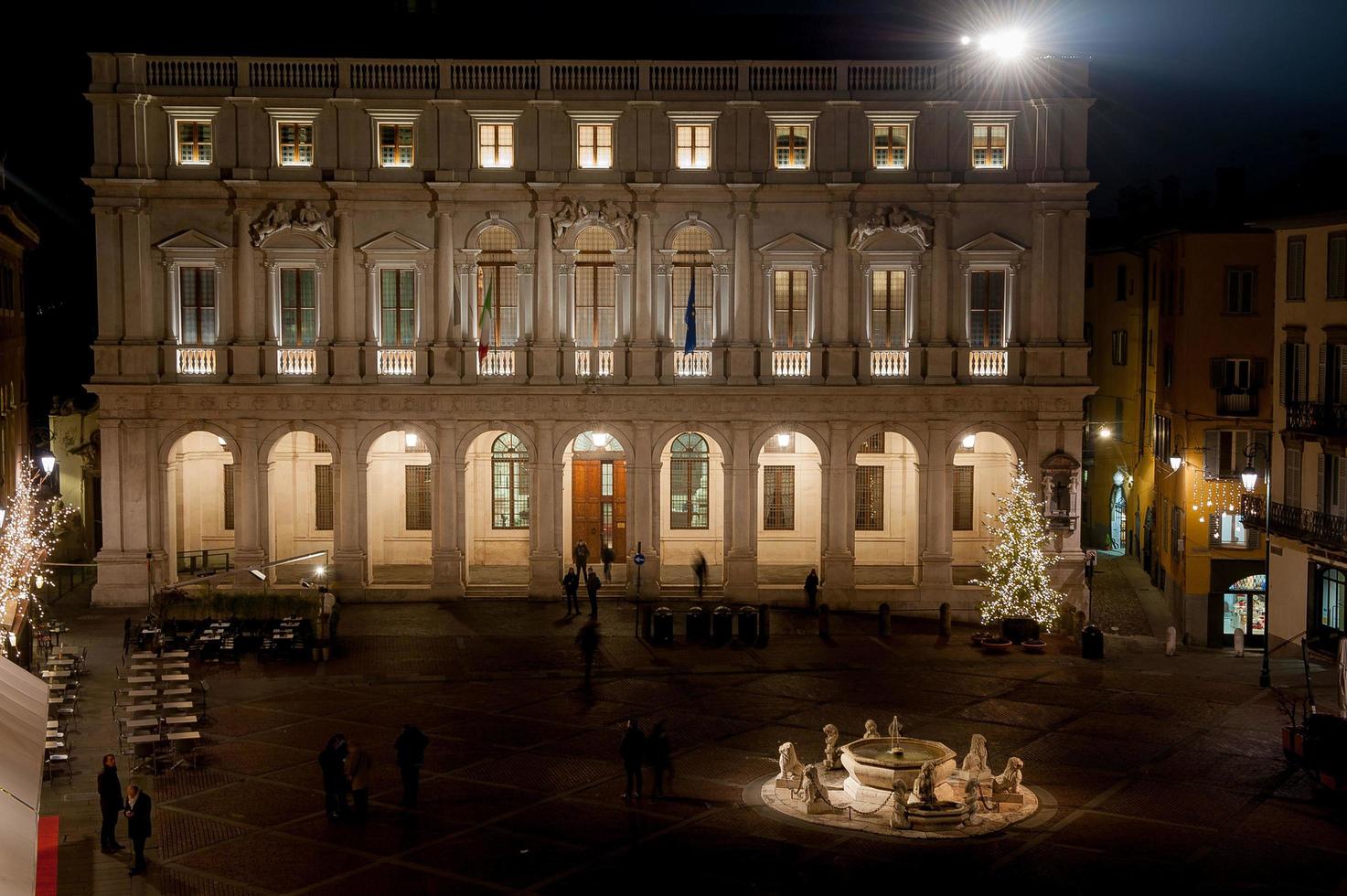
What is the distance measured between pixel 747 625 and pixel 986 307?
46.6 ft

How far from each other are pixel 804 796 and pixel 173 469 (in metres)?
29.8

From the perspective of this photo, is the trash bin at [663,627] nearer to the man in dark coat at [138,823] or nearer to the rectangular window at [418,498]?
the rectangular window at [418,498]

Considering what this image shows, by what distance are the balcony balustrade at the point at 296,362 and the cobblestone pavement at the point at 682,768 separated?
863 cm

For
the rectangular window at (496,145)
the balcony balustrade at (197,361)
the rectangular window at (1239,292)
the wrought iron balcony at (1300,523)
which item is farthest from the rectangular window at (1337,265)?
the balcony balustrade at (197,361)

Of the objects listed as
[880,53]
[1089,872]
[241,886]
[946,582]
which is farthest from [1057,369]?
[241,886]

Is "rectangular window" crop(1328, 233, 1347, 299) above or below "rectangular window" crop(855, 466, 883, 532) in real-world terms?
above

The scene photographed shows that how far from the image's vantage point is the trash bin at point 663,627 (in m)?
46.0

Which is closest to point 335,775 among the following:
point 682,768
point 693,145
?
point 682,768

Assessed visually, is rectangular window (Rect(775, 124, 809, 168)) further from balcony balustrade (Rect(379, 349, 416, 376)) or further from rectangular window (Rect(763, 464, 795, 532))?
balcony balustrade (Rect(379, 349, 416, 376))

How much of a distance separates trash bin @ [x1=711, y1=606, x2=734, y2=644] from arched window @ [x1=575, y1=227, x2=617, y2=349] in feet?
35.4

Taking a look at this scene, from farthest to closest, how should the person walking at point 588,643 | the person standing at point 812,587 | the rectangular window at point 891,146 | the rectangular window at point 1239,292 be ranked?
1. the rectangular window at point 1239,292
2. the rectangular window at point 891,146
3. the person standing at point 812,587
4. the person walking at point 588,643

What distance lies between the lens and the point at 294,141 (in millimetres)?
51969

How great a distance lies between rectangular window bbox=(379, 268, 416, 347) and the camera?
52.7 m

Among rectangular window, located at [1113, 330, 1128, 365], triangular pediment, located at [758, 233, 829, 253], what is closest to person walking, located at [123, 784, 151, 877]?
triangular pediment, located at [758, 233, 829, 253]
